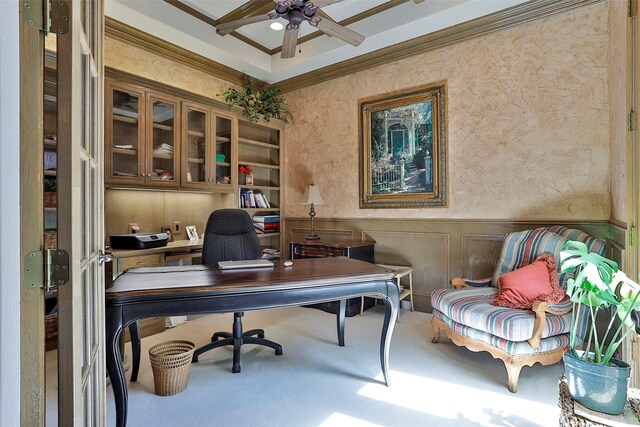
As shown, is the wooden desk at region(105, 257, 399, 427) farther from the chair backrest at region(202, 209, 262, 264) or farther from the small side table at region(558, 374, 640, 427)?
the small side table at region(558, 374, 640, 427)

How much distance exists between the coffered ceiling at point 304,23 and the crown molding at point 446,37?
0.05 feet

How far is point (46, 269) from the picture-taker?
0.84m

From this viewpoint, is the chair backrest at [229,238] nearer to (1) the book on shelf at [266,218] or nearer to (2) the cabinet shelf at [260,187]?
(2) the cabinet shelf at [260,187]

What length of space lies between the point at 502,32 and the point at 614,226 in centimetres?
200

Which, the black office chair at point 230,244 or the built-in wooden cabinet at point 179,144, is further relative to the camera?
the built-in wooden cabinet at point 179,144

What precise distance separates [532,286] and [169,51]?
4119 millimetres

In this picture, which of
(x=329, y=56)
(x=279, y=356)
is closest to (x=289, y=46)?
(x=329, y=56)

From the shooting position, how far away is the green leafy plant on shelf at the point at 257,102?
4.06 metres

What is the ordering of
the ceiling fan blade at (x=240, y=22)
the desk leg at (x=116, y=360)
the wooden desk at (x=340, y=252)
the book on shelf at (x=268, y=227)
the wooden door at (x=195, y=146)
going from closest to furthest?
1. the desk leg at (x=116, y=360)
2. the ceiling fan blade at (x=240, y=22)
3. the wooden door at (x=195, y=146)
4. the wooden desk at (x=340, y=252)
5. the book on shelf at (x=268, y=227)

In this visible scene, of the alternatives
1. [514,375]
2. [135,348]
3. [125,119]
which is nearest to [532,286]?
[514,375]

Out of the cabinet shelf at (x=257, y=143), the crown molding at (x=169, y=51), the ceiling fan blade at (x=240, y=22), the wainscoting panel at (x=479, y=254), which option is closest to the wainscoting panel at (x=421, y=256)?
the wainscoting panel at (x=479, y=254)

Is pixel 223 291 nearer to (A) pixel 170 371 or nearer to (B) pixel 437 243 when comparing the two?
(A) pixel 170 371

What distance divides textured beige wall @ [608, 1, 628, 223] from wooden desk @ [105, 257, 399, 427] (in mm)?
1784

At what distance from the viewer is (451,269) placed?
350cm
